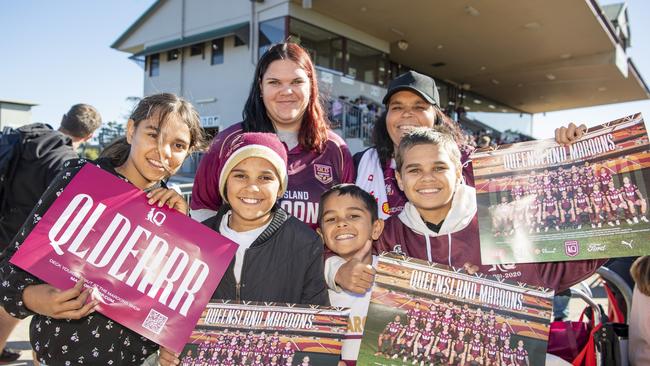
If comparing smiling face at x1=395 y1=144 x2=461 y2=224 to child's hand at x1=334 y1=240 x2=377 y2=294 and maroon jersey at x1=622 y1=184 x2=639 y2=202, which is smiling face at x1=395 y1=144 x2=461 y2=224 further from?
maroon jersey at x1=622 y1=184 x2=639 y2=202

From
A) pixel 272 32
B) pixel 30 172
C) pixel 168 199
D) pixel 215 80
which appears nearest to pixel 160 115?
pixel 168 199

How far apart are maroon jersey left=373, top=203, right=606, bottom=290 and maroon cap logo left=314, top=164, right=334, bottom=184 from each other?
612mm

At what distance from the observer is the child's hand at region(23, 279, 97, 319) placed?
5.90ft

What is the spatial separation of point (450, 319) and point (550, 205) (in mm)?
727

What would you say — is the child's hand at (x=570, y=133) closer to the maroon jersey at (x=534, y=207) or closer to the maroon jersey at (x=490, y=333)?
the maroon jersey at (x=534, y=207)

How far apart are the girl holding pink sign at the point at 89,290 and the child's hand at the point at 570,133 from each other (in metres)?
1.77

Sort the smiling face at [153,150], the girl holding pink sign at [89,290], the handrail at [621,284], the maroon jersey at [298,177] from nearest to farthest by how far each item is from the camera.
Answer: the girl holding pink sign at [89,290]
the smiling face at [153,150]
the maroon jersey at [298,177]
the handrail at [621,284]

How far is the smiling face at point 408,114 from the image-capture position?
9.33 ft

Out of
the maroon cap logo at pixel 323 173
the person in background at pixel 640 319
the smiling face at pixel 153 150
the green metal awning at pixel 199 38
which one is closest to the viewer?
the smiling face at pixel 153 150

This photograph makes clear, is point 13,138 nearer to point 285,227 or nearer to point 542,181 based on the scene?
point 285,227

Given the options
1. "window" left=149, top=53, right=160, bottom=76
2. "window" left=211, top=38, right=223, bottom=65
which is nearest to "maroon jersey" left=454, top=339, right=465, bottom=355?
"window" left=211, top=38, right=223, bottom=65

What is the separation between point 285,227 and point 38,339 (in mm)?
1168

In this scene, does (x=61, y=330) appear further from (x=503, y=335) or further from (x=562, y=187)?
(x=562, y=187)

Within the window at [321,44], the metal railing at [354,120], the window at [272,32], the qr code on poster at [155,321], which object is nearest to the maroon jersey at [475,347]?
the qr code on poster at [155,321]
